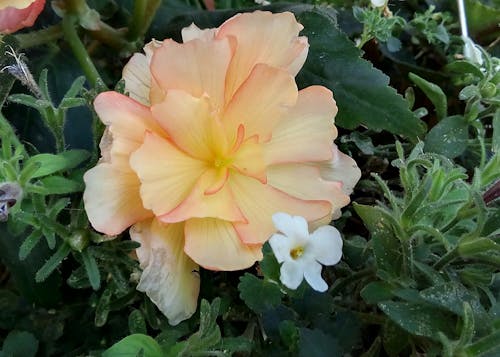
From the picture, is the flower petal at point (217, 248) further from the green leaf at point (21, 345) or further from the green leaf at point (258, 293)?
the green leaf at point (21, 345)

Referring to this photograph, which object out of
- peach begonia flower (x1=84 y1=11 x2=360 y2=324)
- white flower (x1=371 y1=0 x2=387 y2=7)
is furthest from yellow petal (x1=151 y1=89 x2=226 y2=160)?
white flower (x1=371 y1=0 x2=387 y2=7)

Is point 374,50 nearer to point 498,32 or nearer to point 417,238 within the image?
point 498,32

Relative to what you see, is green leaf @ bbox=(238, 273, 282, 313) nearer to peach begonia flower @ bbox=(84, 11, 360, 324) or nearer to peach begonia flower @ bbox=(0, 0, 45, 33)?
peach begonia flower @ bbox=(84, 11, 360, 324)

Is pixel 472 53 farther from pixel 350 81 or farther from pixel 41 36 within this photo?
pixel 41 36

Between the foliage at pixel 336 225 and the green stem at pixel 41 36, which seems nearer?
the foliage at pixel 336 225

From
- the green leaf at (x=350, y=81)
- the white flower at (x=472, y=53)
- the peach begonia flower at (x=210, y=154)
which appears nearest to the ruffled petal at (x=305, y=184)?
the peach begonia flower at (x=210, y=154)
